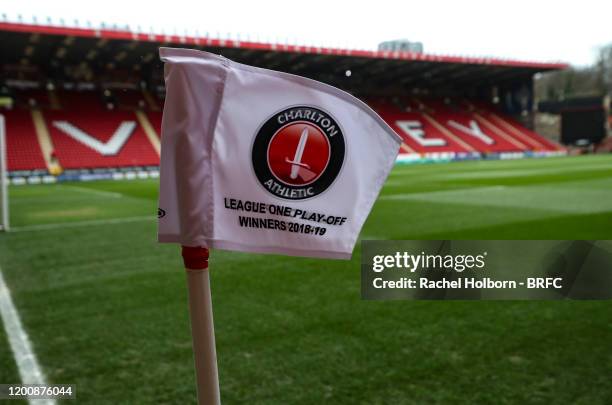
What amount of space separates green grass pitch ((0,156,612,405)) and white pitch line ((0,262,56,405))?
0.17ft

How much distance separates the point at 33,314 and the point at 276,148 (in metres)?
3.93

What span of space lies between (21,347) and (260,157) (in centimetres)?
311

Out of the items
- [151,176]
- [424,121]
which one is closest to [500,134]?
[424,121]

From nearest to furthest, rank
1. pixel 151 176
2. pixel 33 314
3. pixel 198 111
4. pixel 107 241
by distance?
pixel 198 111, pixel 33 314, pixel 107 241, pixel 151 176

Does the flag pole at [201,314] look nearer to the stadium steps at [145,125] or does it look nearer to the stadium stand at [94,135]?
the stadium stand at [94,135]

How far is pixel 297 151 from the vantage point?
50.1 inches

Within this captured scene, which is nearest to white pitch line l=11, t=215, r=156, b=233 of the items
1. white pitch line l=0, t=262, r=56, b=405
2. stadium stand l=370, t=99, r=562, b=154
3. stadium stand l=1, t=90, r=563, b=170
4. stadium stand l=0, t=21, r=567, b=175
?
white pitch line l=0, t=262, r=56, b=405

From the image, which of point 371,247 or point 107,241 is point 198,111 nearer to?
point 371,247

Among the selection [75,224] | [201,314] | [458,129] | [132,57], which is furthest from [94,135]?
[201,314]

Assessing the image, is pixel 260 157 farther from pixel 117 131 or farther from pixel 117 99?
pixel 117 131

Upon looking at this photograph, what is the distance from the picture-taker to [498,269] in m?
5.21

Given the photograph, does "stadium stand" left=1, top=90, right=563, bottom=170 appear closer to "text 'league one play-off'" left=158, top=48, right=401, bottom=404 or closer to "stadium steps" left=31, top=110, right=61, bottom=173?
"stadium steps" left=31, top=110, right=61, bottom=173

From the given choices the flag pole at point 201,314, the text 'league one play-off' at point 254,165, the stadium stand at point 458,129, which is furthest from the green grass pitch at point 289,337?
the stadium stand at point 458,129

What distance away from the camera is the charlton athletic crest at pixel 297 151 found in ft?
4.16
